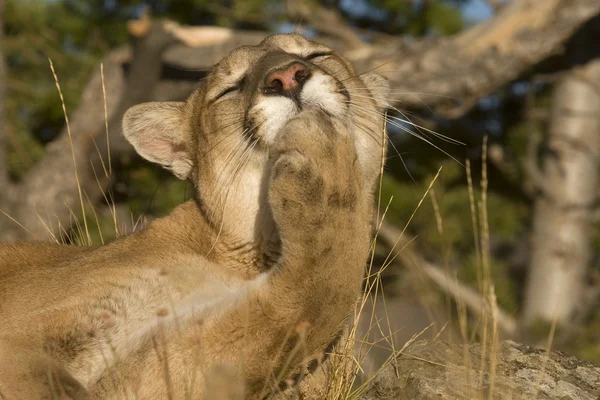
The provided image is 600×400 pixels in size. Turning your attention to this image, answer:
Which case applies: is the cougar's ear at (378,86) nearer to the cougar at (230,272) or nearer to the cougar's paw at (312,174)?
the cougar at (230,272)

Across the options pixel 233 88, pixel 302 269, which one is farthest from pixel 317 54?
pixel 302 269

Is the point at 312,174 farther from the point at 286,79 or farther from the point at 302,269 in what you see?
the point at 286,79

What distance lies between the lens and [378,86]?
16.2 ft

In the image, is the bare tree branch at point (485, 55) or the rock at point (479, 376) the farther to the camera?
the bare tree branch at point (485, 55)

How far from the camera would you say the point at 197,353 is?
10.6 ft

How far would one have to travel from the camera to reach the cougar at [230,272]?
10.4ft

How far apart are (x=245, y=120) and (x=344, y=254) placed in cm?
122

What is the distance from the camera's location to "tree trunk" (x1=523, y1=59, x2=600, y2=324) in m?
11.3

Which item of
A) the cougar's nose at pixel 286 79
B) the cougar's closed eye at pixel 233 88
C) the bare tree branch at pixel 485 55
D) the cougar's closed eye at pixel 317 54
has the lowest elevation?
the bare tree branch at pixel 485 55

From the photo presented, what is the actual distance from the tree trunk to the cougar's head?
7.00 meters

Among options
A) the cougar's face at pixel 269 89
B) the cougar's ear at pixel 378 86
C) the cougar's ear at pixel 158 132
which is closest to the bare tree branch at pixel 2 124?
the cougar's ear at pixel 158 132

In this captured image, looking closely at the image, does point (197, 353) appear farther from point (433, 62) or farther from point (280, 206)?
point (433, 62)

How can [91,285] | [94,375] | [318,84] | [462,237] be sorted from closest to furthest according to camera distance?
[94,375]
[91,285]
[318,84]
[462,237]

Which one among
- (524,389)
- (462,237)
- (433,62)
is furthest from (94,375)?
(462,237)
